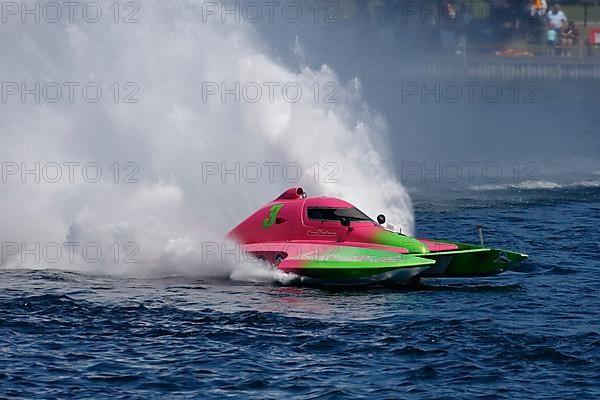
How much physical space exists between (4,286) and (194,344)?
17.4 ft

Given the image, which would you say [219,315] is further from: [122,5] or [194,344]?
[122,5]

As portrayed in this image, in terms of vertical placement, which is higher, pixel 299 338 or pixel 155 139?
pixel 155 139

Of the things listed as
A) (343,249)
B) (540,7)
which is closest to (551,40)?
(540,7)

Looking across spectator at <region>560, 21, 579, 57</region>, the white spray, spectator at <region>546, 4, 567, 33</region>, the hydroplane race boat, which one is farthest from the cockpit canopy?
spectator at <region>560, 21, 579, 57</region>

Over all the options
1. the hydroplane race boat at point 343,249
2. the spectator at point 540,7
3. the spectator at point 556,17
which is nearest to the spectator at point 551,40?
the spectator at point 556,17

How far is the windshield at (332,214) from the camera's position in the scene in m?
23.0

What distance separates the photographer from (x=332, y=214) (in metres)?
23.1

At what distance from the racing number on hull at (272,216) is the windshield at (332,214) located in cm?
69

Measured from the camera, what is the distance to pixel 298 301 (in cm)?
2067

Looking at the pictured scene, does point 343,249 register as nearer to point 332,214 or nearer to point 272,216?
point 332,214

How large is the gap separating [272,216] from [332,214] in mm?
1227

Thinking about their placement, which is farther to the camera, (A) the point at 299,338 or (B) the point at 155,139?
(B) the point at 155,139

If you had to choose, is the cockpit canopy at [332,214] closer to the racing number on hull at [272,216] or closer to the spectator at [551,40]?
the racing number on hull at [272,216]

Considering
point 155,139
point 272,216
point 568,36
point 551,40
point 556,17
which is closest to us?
point 272,216
